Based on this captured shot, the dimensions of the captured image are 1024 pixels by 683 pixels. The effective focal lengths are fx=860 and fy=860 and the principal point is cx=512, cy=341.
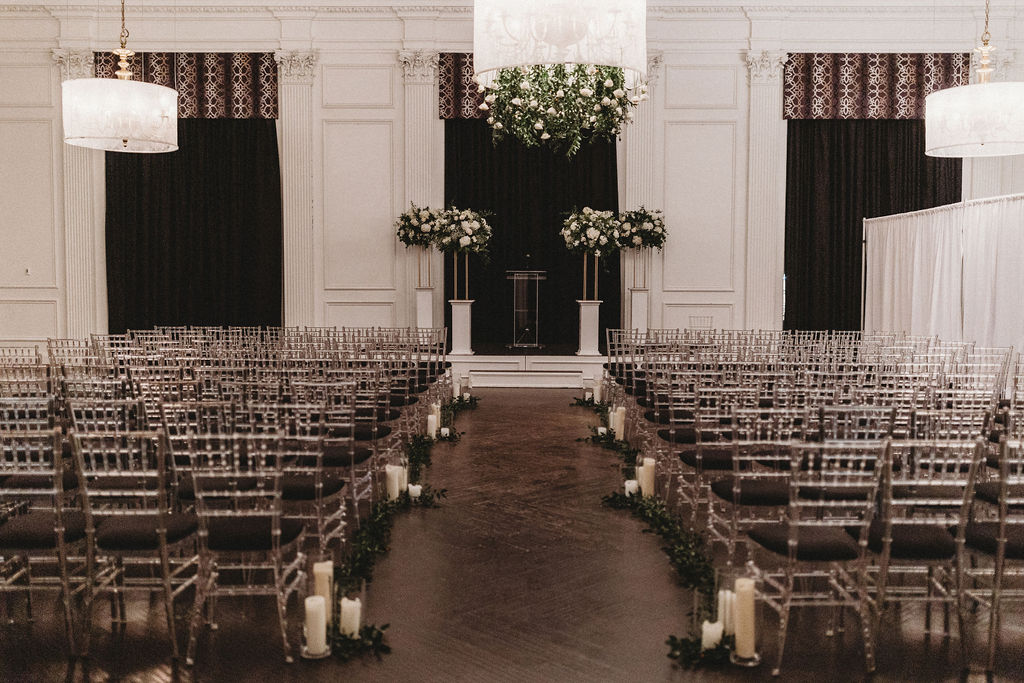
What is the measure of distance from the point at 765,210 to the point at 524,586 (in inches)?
444

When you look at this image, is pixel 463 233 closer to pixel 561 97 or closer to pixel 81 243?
pixel 561 97

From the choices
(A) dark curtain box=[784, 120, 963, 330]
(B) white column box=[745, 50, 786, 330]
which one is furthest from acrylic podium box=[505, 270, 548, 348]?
(A) dark curtain box=[784, 120, 963, 330]

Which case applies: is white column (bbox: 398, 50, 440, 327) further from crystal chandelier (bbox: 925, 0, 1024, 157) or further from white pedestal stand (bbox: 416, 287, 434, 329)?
crystal chandelier (bbox: 925, 0, 1024, 157)

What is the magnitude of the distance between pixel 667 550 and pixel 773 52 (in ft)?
37.3

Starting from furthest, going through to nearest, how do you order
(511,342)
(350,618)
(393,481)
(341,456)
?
(511,342) < (393,481) < (341,456) < (350,618)

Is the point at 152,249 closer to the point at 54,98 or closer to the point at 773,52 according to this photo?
the point at 54,98

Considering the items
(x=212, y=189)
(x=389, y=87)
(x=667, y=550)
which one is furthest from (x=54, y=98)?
(x=667, y=550)

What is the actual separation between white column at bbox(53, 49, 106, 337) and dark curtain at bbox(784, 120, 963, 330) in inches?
459

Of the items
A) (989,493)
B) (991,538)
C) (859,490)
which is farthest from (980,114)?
(991,538)

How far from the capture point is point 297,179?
47.7ft

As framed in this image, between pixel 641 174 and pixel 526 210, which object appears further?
pixel 526 210

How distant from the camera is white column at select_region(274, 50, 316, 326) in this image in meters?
14.4

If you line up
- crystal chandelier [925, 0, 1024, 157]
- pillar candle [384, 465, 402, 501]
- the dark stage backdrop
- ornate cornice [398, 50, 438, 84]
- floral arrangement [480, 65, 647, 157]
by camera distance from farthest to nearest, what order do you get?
1. the dark stage backdrop
2. ornate cornice [398, 50, 438, 84]
3. floral arrangement [480, 65, 647, 157]
4. crystal chandelier [925, 0, 1024, 157]
5. pillar candle [384, 465, 402, 501]

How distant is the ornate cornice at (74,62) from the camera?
1409cm
